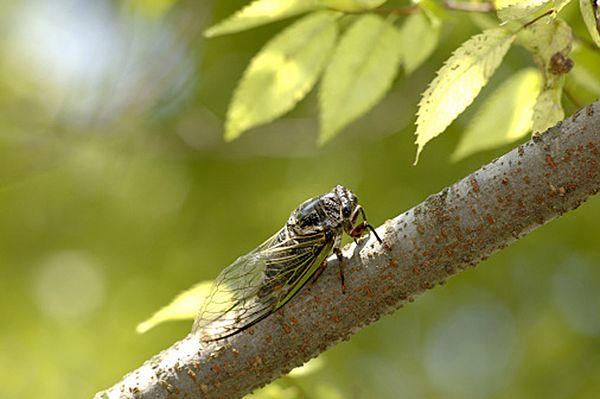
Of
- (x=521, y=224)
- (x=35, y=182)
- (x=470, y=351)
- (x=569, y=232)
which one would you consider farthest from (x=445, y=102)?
(x=35, y=182)

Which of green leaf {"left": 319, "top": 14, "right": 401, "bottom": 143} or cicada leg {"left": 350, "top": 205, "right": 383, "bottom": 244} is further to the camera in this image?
green leaf {"left": 319, "top": 14, "right": 401, "bottom": 143}

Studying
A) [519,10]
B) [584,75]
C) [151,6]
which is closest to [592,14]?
[519,10]

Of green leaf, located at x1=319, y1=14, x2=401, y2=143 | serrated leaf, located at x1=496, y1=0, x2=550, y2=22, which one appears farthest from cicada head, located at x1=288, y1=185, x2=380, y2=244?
serrated leaf, located at x1=496, y1=0, x2=550, y2=22

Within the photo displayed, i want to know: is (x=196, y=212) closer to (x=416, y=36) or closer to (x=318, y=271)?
(x=416, y=36)

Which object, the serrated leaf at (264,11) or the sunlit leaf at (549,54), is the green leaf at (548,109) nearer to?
the sunlit leaf at (549,54)

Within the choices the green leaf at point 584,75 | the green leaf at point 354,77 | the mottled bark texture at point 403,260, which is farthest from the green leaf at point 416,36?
the mottled bark texture at point 403,260

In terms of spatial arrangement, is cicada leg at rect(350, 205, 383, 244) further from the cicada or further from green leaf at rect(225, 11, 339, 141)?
green leaf at rect(225, 11, 339, 141)
